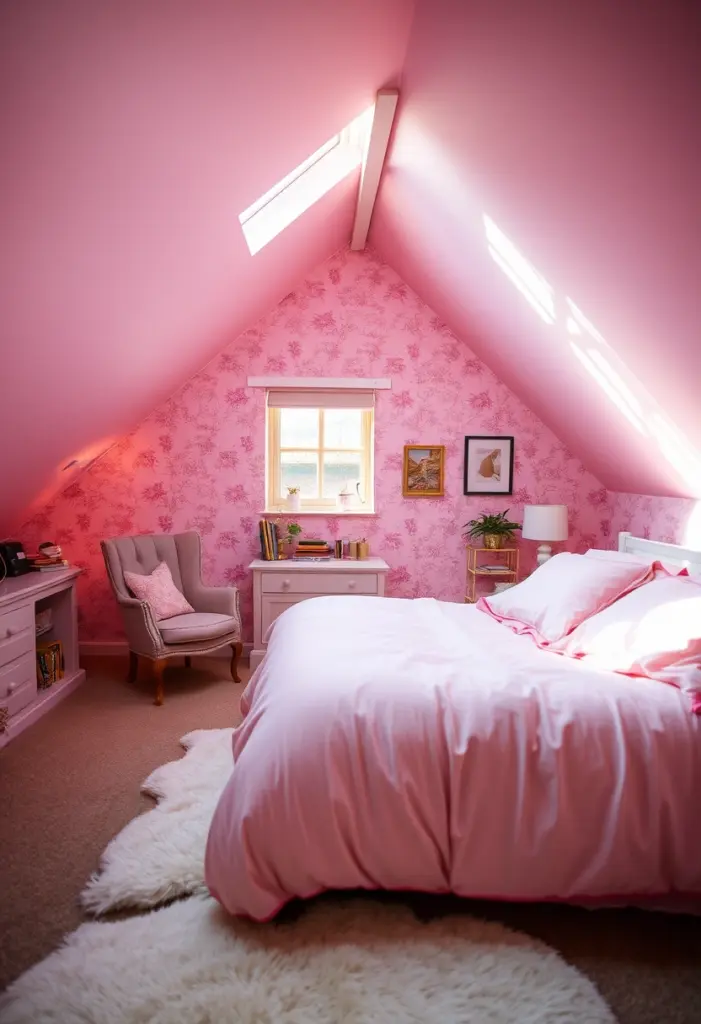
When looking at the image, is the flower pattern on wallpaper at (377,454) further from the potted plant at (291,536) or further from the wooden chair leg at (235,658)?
the wooden chair leg at (235,658)

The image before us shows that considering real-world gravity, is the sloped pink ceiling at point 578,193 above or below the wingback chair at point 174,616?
above

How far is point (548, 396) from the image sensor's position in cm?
435

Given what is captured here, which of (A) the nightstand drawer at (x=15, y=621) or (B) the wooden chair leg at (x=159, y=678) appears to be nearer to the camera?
(A) the nightstand drawer at (x=15, y=621)

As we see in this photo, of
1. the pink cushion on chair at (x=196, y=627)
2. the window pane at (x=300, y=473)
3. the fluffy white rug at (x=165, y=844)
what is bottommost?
the fluffy white rug at (x=165, y=844)

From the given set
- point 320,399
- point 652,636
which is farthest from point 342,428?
point 652,636

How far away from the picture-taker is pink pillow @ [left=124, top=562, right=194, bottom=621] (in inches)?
159

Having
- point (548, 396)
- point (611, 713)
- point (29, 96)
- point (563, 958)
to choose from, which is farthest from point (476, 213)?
point (563, 958)

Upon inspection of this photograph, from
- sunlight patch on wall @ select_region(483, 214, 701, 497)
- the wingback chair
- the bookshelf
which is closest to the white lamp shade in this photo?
the bookshelf

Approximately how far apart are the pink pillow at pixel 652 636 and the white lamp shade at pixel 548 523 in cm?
174

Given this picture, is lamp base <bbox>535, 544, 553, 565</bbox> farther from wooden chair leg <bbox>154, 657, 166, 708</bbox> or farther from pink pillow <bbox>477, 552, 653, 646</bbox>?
wooden chair leg <bbox>154, 657, 166, 708</bbox>

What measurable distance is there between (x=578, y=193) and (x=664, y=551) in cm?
186

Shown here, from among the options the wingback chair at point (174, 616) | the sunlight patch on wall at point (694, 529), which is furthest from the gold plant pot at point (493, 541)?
the wingback chair at point (174, 616)

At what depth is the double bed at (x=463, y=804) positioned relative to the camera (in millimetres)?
1770

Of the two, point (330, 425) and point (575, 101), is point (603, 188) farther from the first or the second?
point (330, 425)
